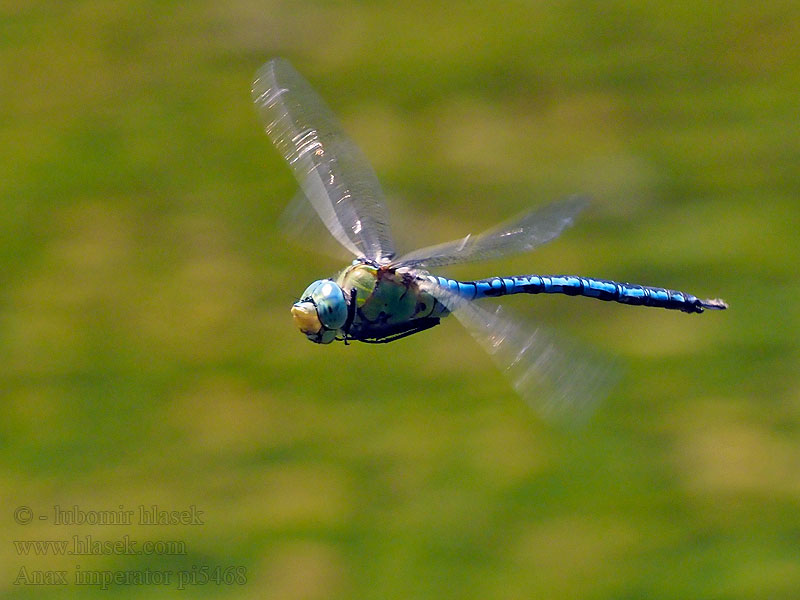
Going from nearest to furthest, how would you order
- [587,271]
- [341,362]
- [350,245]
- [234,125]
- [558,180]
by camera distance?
[350,245] < [341,362] < [587,271] < [558,180] < [234,125]

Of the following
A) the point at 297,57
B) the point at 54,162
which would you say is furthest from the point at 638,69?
the point at 54,162

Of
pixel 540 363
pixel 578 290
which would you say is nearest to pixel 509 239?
pixel 578 290

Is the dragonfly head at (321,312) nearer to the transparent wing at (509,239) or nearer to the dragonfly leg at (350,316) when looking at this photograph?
the dragonfly leg at (350,316)

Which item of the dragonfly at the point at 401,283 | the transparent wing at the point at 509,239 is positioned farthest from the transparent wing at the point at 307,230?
the transparent wing at the point at 509,239

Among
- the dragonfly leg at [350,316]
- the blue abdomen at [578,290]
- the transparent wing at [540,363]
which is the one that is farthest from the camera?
the blue abdomen at [578,290]

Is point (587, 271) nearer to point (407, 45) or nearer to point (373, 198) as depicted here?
point (407, 45)

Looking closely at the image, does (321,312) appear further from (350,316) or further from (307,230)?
(307,230)
